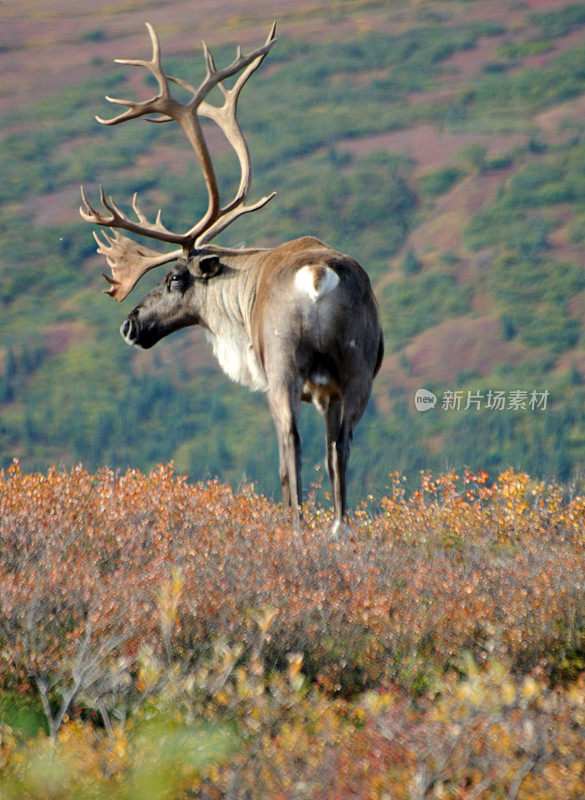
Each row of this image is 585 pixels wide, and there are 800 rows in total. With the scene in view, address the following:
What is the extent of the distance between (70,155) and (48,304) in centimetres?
2509

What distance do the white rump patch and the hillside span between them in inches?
1419

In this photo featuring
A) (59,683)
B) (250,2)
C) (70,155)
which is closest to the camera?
(59,683)

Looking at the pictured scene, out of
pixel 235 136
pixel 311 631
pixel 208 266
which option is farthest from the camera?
pixel 235 136

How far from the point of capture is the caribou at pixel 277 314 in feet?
23.1

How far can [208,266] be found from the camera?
8.80 meters

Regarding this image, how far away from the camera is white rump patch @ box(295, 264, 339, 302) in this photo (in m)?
6.95

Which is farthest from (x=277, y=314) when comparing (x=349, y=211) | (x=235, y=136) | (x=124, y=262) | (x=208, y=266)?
(x=349, y=211)

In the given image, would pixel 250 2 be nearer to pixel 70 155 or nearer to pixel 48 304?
pixel 70 155

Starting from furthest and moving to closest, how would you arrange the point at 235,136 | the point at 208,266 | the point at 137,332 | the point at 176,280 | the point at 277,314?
the point at 235,136
the point at 137,332
the point at 176,280
the point at 208,266
the point at 277,314

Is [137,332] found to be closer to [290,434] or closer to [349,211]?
[290,434]

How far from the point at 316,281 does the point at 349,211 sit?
83.6 m

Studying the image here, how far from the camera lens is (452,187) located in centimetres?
9112

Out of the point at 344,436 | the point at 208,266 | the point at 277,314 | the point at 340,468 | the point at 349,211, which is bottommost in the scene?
the point at 349,211

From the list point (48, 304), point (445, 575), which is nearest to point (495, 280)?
point (48, 304)
